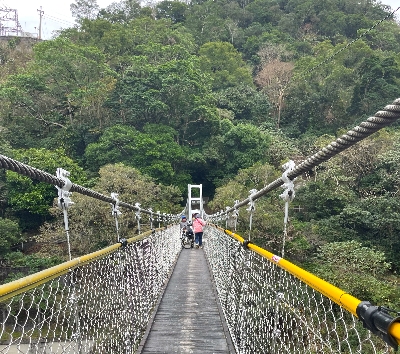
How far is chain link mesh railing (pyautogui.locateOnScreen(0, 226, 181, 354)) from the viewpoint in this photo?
3.43 feet

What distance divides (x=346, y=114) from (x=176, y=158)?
7.41 meters

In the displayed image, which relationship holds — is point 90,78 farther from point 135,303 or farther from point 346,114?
point 135,303

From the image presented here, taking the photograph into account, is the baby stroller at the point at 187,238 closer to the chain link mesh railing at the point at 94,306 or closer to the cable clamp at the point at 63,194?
the chain link mesh railing at the point at 94,306

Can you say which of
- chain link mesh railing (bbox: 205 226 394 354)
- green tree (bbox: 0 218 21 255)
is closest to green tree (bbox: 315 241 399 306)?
chain link mesh railing (bbox: 205 226 394 354)

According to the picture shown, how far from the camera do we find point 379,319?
49 centimetres

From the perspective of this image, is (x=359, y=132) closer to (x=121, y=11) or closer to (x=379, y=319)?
(x=379, y=319)

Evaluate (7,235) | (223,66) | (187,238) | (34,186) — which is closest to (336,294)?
(187,238)

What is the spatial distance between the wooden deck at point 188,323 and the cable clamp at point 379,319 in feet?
4.48

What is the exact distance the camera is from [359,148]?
10719 mm

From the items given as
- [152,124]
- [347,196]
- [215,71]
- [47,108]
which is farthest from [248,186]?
[215,71]

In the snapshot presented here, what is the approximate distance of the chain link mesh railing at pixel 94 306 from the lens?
1047 millimetres

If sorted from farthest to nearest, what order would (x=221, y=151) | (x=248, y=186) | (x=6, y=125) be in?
(x=221, y=151), (x=6, y=125), (x=248, y=186)

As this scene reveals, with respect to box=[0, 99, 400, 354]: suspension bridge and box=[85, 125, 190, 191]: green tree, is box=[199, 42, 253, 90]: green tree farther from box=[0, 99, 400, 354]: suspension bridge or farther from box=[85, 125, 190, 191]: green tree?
box=[0, 99, 400, 354]: suspension bridge

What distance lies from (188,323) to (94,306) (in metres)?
0.89
